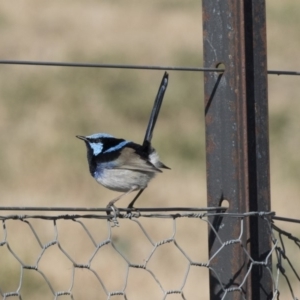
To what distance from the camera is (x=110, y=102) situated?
11539 millimetres

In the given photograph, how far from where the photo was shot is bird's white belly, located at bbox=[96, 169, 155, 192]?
500 cm

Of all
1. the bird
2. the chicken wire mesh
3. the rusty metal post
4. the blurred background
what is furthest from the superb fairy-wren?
the blurred background

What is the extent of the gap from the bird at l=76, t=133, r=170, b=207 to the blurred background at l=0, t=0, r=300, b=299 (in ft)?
7.12

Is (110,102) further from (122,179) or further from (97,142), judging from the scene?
(122,179)

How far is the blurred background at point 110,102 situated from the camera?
936cm

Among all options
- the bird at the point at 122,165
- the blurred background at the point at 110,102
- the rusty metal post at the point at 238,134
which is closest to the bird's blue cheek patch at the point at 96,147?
the bird at the point at 122,165

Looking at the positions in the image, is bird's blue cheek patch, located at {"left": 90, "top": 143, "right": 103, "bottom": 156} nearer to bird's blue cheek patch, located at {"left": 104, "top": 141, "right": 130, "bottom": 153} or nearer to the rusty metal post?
bird's blue cheek patch, located at {"left": 104, "top": 141, "right": 130, "bottom": 153}

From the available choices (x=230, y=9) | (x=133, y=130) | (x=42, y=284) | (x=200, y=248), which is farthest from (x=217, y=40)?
(x=133, y=130)

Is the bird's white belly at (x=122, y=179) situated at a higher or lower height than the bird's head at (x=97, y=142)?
lower

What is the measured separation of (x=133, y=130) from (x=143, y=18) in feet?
14.2

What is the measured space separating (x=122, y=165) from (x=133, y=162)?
0.07 meters

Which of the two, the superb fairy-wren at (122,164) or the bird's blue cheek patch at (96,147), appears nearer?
the superb fairy-wren at (122,164)

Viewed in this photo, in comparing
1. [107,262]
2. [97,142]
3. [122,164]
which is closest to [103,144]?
[97,142]

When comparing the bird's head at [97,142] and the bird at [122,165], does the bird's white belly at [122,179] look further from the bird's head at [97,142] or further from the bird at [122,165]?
the bird's head at [97,142]
